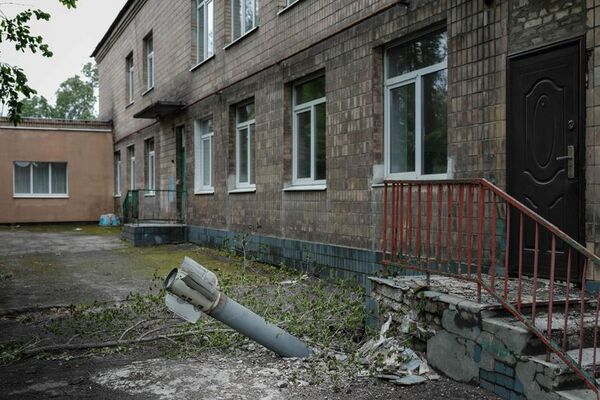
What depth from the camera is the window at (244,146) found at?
11.7 metres

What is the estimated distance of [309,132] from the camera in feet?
31.8

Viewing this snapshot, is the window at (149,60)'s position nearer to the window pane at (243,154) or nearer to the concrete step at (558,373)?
the window pane at (243,154)

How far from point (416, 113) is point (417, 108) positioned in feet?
0.20

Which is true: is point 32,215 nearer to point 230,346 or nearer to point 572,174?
point 230,346

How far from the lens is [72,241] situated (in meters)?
15.9

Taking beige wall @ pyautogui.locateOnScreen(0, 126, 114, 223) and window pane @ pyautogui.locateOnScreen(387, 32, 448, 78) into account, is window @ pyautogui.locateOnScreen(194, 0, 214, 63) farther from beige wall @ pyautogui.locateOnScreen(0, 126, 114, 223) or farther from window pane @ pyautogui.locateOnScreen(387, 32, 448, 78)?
beige wall @ pyautogui.locateOnScreen(0, 126, 114, 223)

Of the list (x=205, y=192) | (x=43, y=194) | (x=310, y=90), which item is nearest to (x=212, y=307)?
(x=310, y=90)

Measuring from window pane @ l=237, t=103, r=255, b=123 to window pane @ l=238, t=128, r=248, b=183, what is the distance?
0.80 ft

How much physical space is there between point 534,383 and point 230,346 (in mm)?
2646

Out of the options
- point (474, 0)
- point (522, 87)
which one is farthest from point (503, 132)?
point (474, 0)

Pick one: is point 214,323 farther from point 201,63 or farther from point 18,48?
point 201,63

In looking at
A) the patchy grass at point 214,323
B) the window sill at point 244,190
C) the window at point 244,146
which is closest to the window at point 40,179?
the window at point 244,146

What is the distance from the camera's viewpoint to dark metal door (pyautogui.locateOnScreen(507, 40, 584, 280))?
507cm

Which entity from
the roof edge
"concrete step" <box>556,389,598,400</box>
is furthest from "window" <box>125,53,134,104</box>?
"concrete step" <box>556,389,598,400</box>
